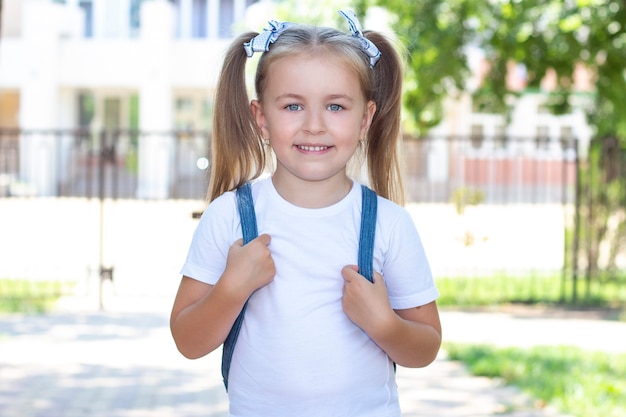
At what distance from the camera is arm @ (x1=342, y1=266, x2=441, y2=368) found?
2494mm

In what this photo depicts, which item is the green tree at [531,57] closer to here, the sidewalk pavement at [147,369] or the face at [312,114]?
the sidewalk pavement at [147,369]

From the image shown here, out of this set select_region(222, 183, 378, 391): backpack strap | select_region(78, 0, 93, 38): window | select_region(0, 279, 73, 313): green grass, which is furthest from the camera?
select_region(78, 0, 93, 38): window

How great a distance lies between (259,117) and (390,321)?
2.04 ft

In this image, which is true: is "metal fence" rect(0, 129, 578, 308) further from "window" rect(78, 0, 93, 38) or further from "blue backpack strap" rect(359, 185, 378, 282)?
"blue backpack strap" rect(359, 185, 378, 282)

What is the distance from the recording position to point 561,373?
7504mm

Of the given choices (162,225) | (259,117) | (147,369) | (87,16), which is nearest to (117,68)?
(87,16)

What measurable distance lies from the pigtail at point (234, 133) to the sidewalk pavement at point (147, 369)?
3719 mm

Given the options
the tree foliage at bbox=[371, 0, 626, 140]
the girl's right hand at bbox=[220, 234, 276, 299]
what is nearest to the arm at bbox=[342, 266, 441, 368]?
the girl's right hand at bbox=[220, 234, 276, 299]

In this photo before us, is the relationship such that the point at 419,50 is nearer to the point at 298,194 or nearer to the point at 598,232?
the point at 598,232

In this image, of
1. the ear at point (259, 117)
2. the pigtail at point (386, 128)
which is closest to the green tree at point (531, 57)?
the pigtail at point (386, 128)

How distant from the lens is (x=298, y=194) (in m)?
2.66

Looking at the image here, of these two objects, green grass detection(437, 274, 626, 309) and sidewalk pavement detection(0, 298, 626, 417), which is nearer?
sidewalk pavement detection(0, 298, 626, 417)

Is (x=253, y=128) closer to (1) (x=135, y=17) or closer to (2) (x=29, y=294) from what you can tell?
(2) (x=29, y=294)

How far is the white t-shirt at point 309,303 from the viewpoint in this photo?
99.5 inches
